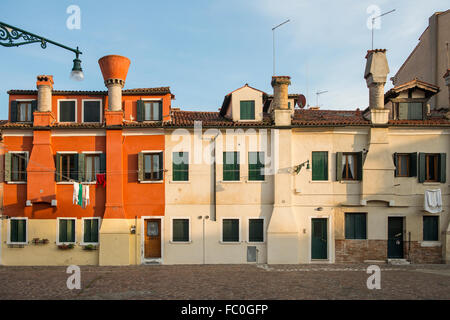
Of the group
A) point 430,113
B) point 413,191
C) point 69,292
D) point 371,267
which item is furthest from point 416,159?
point 69,292

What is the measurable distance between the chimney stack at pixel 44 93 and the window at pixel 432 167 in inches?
825

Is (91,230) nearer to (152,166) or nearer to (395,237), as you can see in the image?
(152,166)

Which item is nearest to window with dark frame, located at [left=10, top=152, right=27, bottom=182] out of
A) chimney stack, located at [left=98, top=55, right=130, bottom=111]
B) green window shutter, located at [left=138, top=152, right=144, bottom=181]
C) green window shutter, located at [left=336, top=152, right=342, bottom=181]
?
chimney stack, located at [left=98, top=55, right=130, bottom=111]

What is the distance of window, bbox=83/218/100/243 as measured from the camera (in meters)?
21.4

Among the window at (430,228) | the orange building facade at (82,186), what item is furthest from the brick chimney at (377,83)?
the orange building facade at (82,186)

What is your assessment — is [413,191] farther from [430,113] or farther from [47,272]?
[47,272]

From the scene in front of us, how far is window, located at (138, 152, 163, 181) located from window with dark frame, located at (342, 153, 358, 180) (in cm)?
1022

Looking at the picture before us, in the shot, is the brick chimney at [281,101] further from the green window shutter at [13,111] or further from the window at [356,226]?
the green window shutter at [13,111]

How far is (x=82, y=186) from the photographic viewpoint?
21.0 m

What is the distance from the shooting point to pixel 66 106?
22484 millimetres

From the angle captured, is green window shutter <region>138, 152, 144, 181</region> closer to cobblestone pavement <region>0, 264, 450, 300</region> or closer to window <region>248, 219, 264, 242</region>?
cobblestone pavement <region>0, 264, 450, 300</region>

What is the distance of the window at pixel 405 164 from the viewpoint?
21828mm

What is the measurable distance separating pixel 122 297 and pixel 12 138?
41.6 feet

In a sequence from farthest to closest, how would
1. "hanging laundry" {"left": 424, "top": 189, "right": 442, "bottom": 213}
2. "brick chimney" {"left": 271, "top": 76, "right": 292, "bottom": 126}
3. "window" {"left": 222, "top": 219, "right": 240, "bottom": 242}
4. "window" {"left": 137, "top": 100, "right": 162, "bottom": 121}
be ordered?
"window" {"left": 137, "top": 100, "right": 162, "bottom": 121}
"brick chimney" {"left": 271, "top": 76, "right": 292, "bottom": 126}
"window" {"left": 222, "top": 219, "right": 240, "bottom": 242}
"hanging laundry" {"left": 424, "top": 189, "right": 442, "bottom": 213}
